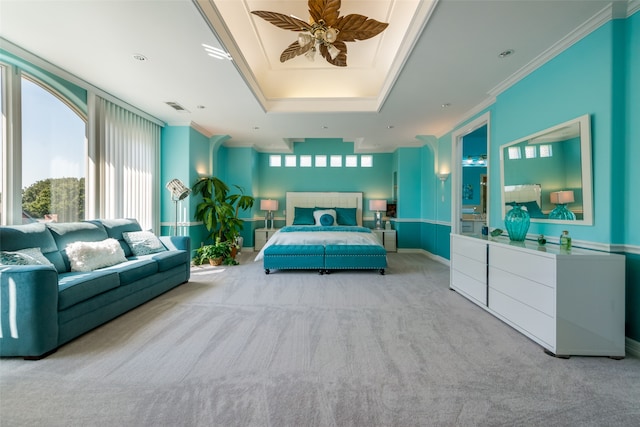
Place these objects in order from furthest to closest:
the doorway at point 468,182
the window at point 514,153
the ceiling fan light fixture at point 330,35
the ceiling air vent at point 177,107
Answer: the doorway at point 468,182
the ceiling air vent at point 177,107
the window at point 514,153
the ceiling fan light fixture at point 330,35

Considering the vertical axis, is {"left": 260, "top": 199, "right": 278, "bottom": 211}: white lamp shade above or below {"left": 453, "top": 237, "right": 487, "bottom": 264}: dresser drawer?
above

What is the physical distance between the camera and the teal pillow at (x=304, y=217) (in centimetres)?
650

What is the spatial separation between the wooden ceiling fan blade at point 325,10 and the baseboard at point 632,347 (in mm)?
3419

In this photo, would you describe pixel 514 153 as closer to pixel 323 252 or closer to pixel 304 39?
pixel 304 39

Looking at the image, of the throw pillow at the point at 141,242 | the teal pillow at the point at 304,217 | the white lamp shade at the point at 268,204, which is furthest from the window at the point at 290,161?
the throw pillow at the point at 141,242

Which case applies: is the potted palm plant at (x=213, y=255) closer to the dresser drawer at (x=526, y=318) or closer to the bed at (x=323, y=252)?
the bed at (x=323, y=252)

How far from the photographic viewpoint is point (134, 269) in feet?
9.04

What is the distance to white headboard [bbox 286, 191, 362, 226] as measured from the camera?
6.96m

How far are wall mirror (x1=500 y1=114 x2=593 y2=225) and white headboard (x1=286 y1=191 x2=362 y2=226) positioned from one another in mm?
4026

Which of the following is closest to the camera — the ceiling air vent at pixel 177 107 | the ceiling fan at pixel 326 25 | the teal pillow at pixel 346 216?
the ceiling fan at pixel 326 25

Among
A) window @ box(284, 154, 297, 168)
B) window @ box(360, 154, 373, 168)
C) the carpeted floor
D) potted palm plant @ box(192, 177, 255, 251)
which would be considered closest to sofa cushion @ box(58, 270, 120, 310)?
the carpeted floor

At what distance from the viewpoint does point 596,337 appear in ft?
6.37

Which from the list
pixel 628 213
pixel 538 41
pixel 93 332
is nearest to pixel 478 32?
pixel 538 41

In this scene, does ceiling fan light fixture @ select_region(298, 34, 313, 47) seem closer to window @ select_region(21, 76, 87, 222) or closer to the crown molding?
the crown molding
